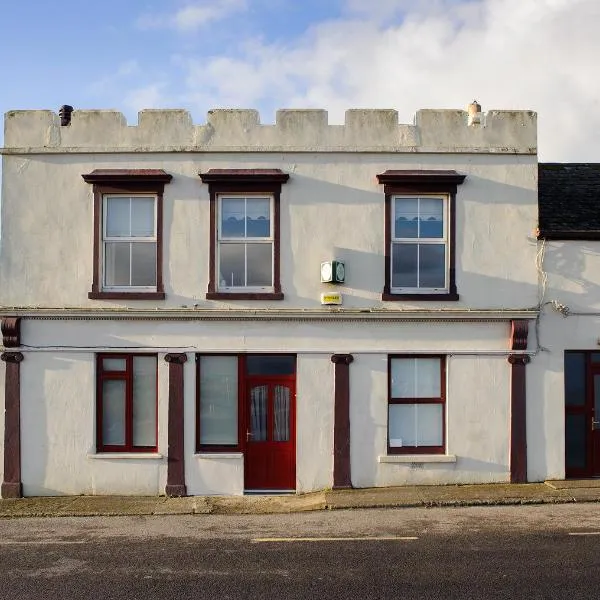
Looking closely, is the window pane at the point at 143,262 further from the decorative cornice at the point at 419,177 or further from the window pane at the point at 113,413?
the decorative cornice at the point at 419,177

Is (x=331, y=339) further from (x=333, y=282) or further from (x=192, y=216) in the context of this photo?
(x=192, y=216)

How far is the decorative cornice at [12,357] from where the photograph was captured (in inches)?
528

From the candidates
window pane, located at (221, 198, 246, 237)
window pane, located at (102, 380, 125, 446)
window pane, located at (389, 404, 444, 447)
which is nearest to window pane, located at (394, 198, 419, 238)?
window pane, located at (221, 198, 246, 237)

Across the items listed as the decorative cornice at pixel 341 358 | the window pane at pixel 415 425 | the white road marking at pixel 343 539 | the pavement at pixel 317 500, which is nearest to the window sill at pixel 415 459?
the window pane at pixel 415 425

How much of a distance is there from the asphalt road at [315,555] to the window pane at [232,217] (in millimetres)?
5129

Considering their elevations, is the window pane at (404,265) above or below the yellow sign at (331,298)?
above

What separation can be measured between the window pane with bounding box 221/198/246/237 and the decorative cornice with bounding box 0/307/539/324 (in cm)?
147

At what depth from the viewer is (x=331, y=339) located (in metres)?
13.6

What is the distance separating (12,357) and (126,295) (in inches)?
92.7

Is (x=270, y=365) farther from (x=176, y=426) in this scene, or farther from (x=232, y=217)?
(x=232, y=217)

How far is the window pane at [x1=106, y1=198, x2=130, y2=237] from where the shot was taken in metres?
13.8

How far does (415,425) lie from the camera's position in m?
13.8

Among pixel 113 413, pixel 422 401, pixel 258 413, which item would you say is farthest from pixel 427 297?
pixel 113 413

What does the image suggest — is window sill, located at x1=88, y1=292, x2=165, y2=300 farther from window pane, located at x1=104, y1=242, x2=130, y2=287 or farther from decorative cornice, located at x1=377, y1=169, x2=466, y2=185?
decorative cornice, located at x1=377, y1=169, x2=466, y2=185
